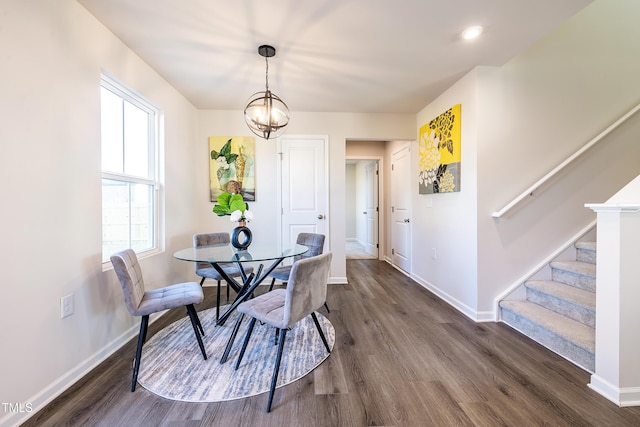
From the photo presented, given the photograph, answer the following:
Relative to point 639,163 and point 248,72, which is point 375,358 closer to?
point 248,72

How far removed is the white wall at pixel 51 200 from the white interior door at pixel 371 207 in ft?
15.0

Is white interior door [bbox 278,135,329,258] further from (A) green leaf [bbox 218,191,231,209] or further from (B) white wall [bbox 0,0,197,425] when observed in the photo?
(B) white wall [bbox 0,0,197,425]

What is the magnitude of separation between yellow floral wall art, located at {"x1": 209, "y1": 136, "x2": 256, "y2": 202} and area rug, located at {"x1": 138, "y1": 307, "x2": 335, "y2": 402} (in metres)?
1.84

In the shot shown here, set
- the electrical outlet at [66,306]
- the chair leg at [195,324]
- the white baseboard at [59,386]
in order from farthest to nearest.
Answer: the chair leg at [195,324] → the electrical outlet at [66,306] → the white baseboard at [59,386]

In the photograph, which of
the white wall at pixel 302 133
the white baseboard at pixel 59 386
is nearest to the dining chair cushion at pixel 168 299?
the white baseboard at pixel 59 386

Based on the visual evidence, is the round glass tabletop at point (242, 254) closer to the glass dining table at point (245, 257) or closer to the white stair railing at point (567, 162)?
the glass dining table at point (245, 257)

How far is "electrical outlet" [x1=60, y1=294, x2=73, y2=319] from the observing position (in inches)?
60.2

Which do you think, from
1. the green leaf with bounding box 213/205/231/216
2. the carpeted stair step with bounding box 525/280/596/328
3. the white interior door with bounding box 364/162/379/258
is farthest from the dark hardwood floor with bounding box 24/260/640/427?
the white interior door with bounding box 364/162/379/258

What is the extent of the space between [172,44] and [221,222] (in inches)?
84.3

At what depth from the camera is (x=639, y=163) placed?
2.47 metres

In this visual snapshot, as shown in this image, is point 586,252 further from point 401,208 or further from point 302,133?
point 302,133

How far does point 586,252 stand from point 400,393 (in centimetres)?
234

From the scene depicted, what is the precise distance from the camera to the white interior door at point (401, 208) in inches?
161

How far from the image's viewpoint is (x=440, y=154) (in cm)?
301
